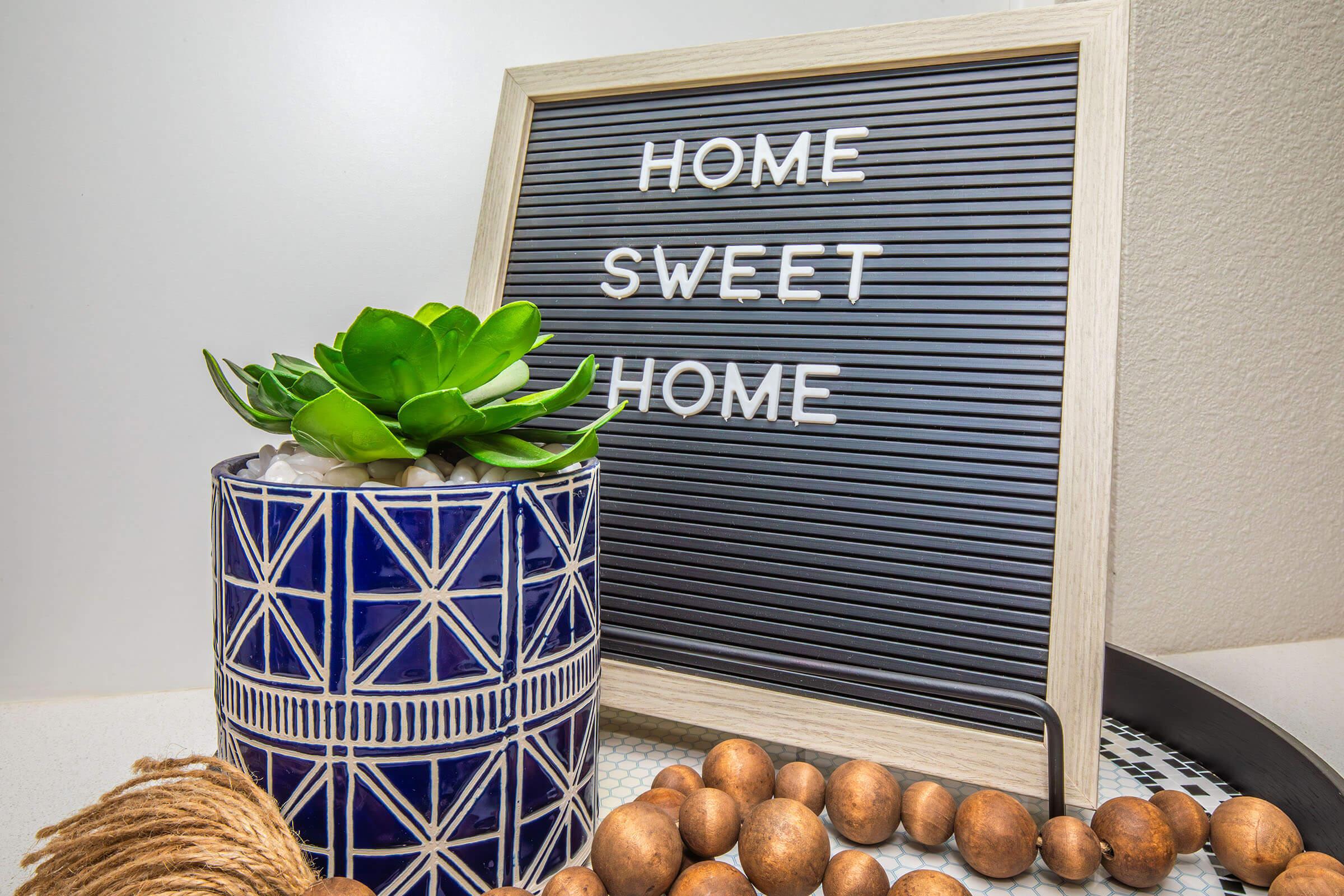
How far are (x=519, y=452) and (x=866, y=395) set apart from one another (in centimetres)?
28

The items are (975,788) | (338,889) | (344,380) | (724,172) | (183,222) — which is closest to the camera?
(338,889)

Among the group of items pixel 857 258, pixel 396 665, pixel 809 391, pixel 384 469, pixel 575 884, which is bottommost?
pixel 575 884

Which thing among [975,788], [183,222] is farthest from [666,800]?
[183,222]

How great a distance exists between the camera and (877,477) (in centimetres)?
61

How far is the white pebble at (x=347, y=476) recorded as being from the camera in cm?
47

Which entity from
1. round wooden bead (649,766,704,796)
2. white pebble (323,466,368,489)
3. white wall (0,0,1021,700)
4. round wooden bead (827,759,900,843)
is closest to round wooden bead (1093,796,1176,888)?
round wooden bead (827,759,900,843)

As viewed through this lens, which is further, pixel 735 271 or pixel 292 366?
pixel 735 271

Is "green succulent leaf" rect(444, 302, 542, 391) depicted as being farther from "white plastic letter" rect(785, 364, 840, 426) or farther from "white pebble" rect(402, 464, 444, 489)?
"white plastic letter" rect(785, 364, 840, 426)

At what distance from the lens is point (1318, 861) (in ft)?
1.50

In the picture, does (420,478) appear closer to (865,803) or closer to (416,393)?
(416,393)

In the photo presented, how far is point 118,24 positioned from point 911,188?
82 cm

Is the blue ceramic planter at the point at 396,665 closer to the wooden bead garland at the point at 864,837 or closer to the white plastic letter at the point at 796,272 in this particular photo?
the wooden bead garland at the point at 864,837

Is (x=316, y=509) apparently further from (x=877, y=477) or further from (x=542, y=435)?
(x=877, y=477)

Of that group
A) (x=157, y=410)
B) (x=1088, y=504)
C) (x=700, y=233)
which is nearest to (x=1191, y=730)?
(x=1088, y=504)
